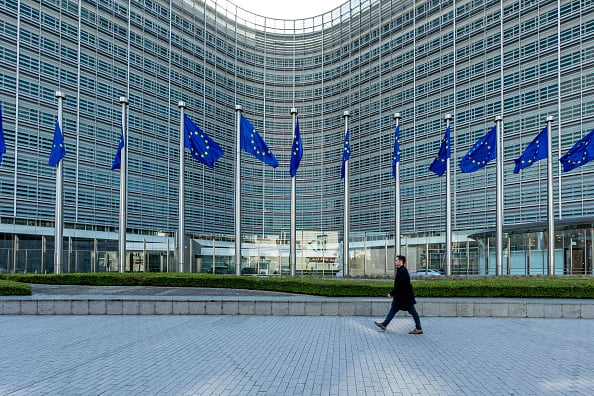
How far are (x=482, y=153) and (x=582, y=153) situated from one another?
4915 mm

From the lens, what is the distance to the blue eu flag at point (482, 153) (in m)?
24.6

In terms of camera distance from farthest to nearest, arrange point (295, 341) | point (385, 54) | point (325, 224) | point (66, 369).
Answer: point (325, 224), point (385, 54), point (295, 341), point (66, 369)

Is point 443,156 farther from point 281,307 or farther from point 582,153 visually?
point 281,307

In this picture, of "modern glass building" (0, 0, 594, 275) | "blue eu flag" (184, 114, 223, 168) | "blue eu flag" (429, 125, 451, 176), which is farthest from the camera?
"modern glass building" (0, 0, 594, 275)

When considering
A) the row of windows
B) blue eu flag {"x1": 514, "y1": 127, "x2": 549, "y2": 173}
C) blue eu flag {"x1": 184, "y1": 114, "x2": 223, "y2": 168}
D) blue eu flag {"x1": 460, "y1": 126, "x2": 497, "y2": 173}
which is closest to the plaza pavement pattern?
blue eu flag {"x1": 184, "y1": 114, "x2": 223, "y2": 168}

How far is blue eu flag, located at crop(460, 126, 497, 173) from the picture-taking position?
80.6 ft

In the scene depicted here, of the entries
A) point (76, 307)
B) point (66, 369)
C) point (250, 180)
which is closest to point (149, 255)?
point (250, 180)

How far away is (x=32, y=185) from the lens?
36969 mm

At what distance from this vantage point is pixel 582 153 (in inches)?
929

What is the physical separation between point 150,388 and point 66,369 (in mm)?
2011

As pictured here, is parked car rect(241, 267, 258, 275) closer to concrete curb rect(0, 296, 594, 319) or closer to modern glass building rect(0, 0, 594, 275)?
modern glass building rect(0, 0, 594, 275)

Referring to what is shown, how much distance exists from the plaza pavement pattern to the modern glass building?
24127 mm

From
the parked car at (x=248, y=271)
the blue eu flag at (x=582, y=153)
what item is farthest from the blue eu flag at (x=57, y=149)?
the blue eu flag at (x=582, y=153)

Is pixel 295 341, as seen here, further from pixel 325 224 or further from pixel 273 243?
pixel 325 224
